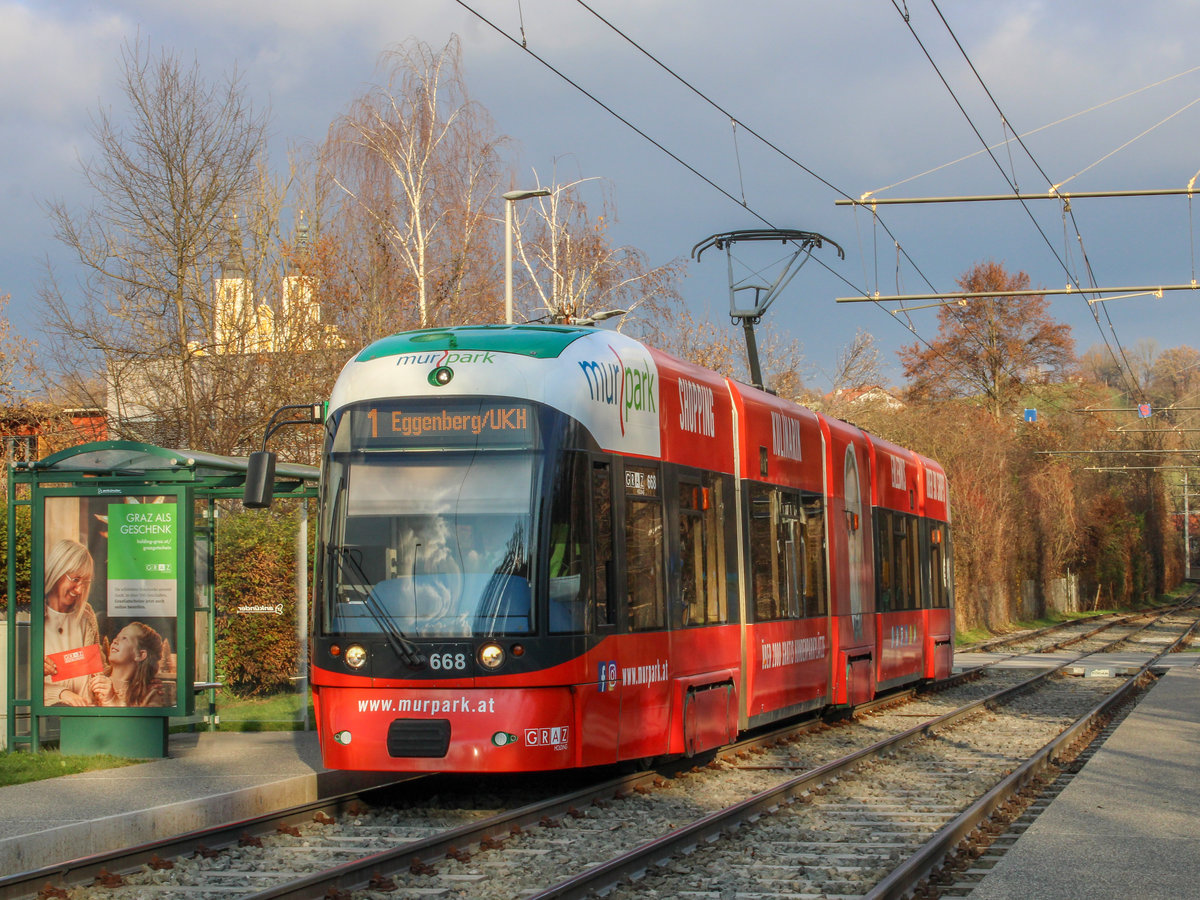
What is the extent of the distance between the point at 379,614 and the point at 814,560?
6.61 m

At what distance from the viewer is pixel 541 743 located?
375 inches

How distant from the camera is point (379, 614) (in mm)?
9781

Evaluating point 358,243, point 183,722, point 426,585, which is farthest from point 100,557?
point 358,243

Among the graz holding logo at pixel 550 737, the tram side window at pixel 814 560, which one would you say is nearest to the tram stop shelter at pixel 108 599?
the graz holding logo at pixel 550 737

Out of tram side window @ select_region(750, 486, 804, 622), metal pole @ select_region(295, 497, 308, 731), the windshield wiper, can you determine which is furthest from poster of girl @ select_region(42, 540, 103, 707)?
tram side window @ select_region(750, 486, 804, 622)

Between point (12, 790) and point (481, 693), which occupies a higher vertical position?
point (481, 693)

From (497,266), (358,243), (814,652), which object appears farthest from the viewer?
(497,266)

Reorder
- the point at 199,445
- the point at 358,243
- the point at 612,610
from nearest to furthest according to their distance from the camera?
the point at 612,610 → the point at 199,445 → the point at 358,243

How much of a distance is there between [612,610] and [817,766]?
3.66m

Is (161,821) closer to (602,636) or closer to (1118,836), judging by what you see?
(602,636)

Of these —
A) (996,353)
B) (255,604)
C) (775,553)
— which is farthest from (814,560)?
(996,353)

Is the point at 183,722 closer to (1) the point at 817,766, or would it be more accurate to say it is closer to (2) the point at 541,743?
(2) the point at 541,743

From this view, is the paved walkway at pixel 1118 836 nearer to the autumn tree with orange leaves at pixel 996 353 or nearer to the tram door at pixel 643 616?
the tram door at pixel 643 616

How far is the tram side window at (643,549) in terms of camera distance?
34.5ft
